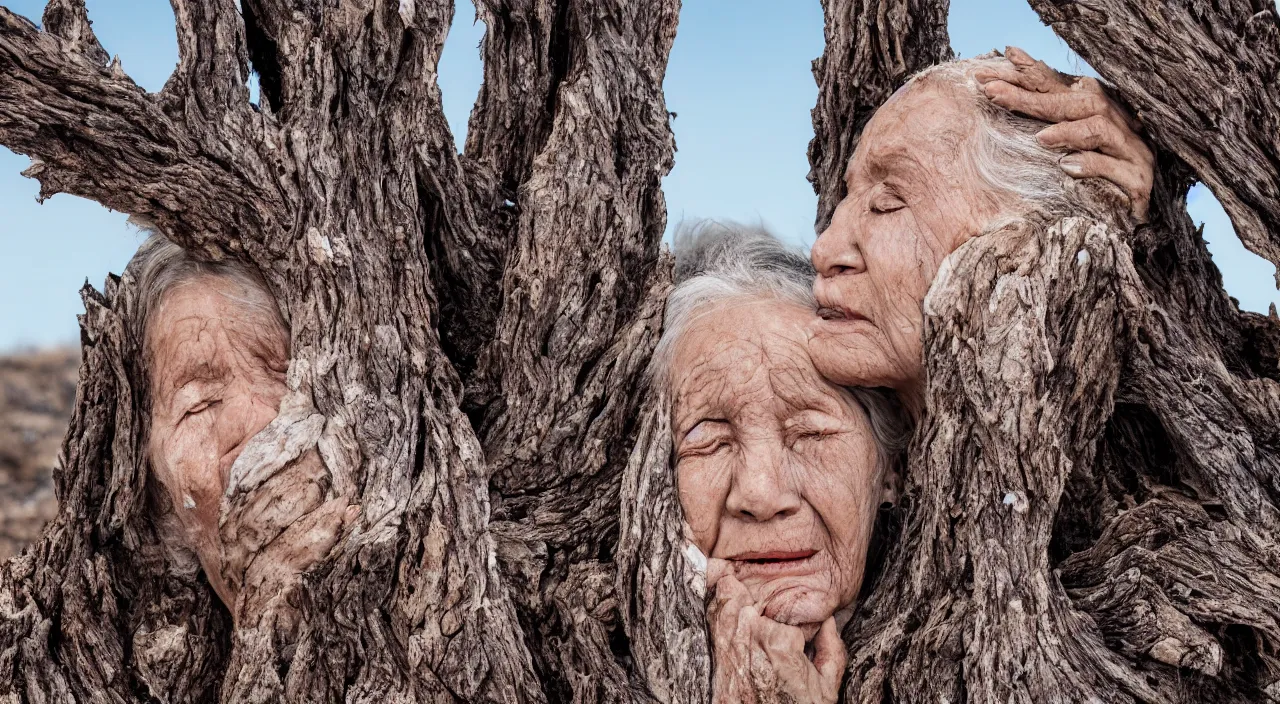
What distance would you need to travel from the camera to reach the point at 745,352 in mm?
4148

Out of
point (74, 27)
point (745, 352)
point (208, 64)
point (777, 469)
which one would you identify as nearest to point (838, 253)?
point (745, 352)

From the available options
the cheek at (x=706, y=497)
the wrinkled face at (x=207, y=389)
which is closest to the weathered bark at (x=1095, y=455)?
the cheek at (x=706, y=497)

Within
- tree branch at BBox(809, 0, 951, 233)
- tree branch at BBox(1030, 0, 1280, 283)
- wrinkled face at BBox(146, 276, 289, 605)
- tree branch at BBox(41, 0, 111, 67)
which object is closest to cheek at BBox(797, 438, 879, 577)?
tree branch at BBox(809, 0, 951, 233)

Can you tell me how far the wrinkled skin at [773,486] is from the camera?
3.98 meters

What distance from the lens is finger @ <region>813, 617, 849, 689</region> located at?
3936 mm

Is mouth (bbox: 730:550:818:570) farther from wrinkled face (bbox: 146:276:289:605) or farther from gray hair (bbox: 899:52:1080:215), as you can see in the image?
wrinkled face (bbox: 146:276:289:605)

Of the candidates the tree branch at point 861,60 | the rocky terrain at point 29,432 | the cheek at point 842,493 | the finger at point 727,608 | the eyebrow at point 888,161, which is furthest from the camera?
the rocky terrain at point 29,432

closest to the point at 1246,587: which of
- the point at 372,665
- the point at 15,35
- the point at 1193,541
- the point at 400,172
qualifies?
the point at 1193,541

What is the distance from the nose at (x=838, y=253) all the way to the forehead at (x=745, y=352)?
161 millimetres

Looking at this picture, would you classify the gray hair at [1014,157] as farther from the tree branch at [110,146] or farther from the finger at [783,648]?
the tree branch at [110,146]

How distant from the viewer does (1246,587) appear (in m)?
3.84

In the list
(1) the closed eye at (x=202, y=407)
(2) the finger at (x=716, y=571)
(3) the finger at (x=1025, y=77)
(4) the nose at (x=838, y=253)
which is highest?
(3) the finger at (x=1025, y=77)

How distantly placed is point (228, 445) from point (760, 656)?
1.75 meters

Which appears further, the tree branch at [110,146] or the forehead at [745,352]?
the forehead at [745,352]
